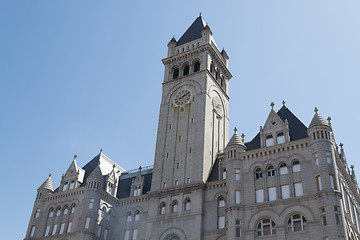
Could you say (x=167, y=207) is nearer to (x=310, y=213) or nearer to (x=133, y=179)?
(x=133, y=179)

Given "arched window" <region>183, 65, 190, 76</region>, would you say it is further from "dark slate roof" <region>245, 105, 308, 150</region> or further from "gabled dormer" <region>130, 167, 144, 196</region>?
"dark slate roof" <region>245, 105, 308, 150</region>

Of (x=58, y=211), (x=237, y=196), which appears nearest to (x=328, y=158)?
(x=237, y=196)

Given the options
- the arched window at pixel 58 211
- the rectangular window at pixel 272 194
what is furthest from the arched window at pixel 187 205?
the arched window at pixel 58 211

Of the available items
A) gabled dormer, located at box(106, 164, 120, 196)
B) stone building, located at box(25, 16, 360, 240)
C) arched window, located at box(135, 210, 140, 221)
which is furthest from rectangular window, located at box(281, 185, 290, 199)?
gabled dormer, located at box(106, 164, 120, 196)

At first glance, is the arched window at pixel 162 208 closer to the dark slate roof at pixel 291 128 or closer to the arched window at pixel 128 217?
the arched window at pixel 128 217

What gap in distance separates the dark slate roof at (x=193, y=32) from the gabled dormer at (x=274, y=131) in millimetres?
31425

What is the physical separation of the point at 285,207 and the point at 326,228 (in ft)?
19.7

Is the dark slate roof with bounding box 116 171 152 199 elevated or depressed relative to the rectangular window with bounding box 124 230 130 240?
elevated

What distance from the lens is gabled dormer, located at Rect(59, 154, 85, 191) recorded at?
2904 inches

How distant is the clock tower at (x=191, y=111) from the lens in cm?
6675

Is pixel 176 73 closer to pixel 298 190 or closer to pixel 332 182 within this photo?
pixel 298 190

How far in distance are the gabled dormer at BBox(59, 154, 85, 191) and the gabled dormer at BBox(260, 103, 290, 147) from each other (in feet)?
117

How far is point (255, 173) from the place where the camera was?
55656mm

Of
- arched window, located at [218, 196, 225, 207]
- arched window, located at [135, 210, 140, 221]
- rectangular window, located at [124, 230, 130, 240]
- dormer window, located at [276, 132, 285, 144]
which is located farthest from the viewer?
arched window, located at [135, 210, 140, 221]
